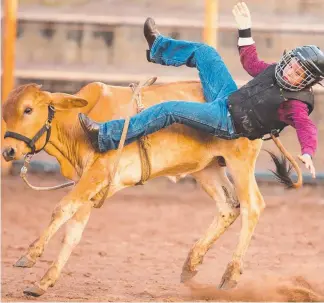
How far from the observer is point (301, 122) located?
5.68 m

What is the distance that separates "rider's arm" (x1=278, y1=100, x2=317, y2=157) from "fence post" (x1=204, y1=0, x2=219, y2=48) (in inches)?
211

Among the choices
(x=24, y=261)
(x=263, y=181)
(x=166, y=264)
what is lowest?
(x=263, y=181)

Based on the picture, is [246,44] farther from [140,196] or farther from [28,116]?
[140,196]

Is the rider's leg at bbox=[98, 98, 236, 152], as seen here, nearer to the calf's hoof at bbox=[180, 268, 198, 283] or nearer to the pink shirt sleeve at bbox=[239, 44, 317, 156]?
the pink shirt sleeve at bbox=[239, 44, 317, 156]

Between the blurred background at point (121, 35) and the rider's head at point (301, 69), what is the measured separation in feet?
17.9

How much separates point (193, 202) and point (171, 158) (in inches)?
158

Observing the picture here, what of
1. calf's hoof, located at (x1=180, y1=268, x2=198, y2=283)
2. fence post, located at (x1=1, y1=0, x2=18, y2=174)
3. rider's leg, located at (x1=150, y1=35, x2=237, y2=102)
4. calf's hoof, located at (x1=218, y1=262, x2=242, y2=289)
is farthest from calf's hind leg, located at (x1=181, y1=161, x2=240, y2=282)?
fence post, located at (x1=1, y1=0, x2=18, y2=174)

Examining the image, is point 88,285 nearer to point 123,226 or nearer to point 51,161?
point 123,226

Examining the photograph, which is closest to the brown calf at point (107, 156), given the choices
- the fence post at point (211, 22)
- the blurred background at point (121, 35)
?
the fence post at point (211, 22)

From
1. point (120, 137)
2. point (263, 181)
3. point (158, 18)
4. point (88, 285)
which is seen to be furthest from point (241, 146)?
point (158, 18)

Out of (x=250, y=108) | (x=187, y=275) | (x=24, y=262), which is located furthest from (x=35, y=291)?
(x=250, y=108)

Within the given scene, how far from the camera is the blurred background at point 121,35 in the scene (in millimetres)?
11383

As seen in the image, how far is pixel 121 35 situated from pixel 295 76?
6.11 metres

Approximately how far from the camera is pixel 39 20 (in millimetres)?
11680
